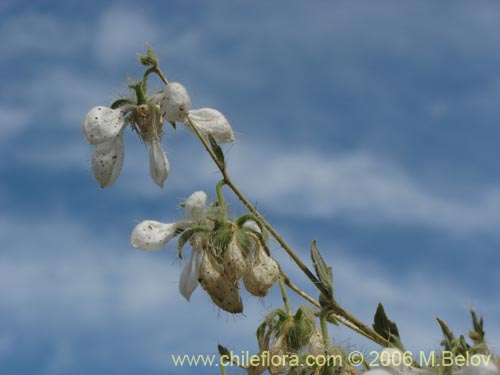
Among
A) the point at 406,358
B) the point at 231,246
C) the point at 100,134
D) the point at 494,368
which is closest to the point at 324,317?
the point at 231,246

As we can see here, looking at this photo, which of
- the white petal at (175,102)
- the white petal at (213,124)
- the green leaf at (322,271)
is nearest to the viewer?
the green leaf at (322,271)

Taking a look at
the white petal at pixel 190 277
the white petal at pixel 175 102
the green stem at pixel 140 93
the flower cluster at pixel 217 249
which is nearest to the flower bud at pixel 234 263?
the flower cluster at pixel 217 249

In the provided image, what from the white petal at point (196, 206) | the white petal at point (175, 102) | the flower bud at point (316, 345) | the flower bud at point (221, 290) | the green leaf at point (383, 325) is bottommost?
the flower bud at point (316, 345)

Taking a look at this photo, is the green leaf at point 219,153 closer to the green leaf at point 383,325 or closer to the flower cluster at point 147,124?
the flower cluster at point 147,124

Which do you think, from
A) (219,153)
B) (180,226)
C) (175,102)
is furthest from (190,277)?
(175,102)

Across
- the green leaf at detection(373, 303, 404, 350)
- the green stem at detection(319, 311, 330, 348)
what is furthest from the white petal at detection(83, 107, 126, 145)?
the green leaf at detection(373, 303, 404, 350)

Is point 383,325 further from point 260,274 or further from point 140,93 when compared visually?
point 140,93
